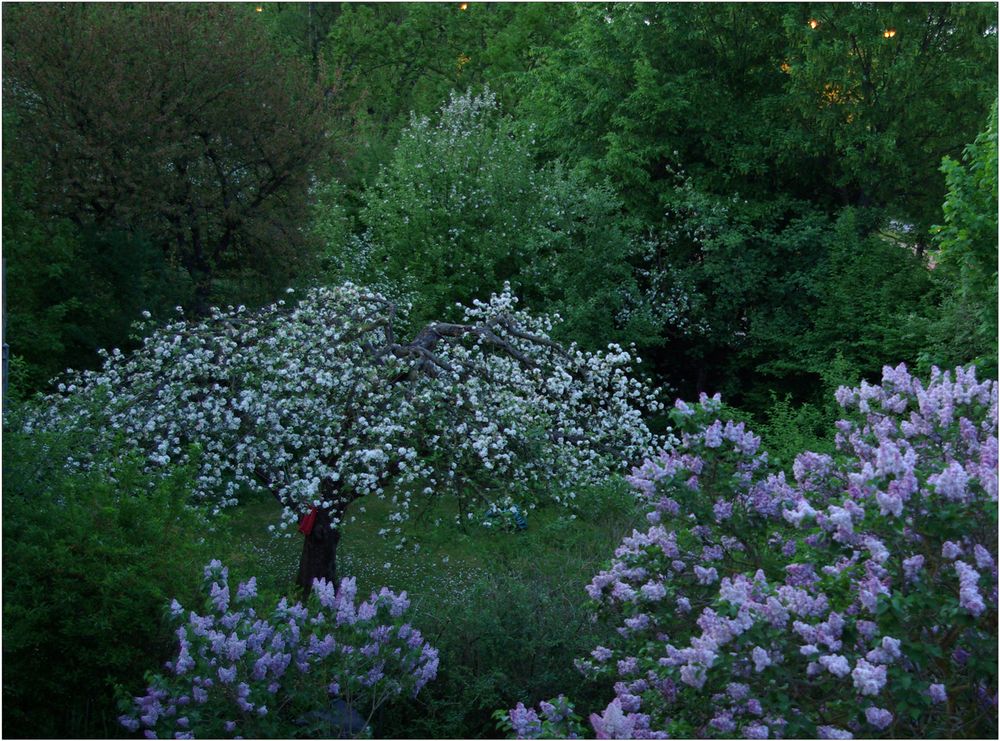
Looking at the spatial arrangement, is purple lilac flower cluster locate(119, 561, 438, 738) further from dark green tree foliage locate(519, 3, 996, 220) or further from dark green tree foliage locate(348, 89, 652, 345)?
dark green tree foliage locate(519, 3, 996, 220)

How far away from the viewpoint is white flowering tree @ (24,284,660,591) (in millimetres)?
7996

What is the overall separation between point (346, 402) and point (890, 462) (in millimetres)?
5003

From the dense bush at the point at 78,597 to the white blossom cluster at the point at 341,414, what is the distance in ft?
4.48

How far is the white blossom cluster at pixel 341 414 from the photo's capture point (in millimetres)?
7984

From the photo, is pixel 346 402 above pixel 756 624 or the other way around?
above

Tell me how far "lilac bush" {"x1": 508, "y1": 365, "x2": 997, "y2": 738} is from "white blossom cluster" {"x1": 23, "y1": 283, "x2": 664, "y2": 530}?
107 inches

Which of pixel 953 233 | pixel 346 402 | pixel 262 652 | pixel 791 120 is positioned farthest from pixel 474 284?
pixel 262 652

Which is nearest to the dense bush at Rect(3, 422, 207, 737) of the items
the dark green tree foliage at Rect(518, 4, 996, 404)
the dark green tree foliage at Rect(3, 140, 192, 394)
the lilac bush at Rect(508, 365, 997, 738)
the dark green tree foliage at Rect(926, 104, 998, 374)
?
the lilac bush at Rect(508, 365, 997, 738)

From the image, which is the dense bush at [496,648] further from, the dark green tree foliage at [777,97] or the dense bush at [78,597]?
the dark green tree foliage at [777,97]

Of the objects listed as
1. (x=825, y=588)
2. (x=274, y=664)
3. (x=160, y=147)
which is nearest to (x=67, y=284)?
(x=160, y=147)

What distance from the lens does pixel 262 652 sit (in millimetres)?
5320

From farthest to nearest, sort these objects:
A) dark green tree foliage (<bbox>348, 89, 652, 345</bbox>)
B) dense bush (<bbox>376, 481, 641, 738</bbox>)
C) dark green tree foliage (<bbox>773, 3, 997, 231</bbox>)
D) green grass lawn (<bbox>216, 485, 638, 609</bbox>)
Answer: dark green tree foliage (<bbox>773, 3, 997, 231</bbox>), dark green tree foliage (<bbox>348, 89, 652, 345</bbox>), green grass lawn (<bbox>216, 485, 638, 609</bbox>), dense bush (<bbox>376, 481, 641, 738</bbox>)

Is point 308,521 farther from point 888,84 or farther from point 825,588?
point 888,84

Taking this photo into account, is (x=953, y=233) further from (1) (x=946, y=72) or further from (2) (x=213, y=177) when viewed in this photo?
(2) (x=213, y=177)
